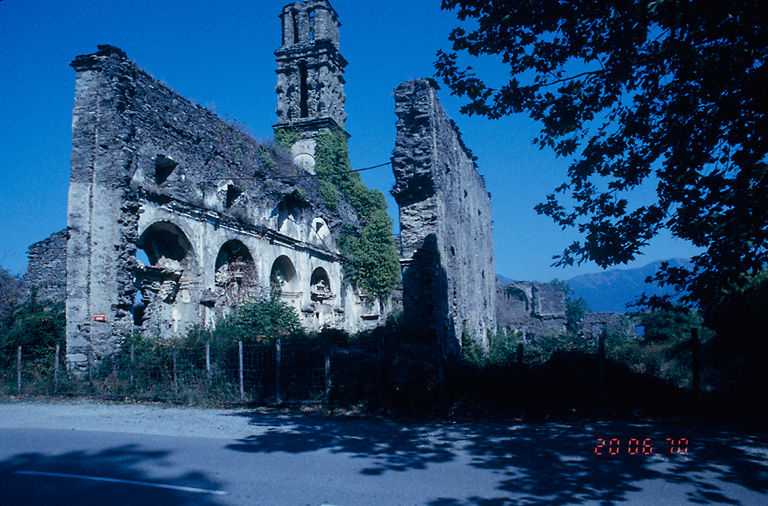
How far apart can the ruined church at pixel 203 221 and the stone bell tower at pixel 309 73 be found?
865cm

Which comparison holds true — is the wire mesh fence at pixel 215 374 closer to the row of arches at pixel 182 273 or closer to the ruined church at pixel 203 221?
the ruined church at pixel 203 221

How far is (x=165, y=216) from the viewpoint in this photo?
1588cm

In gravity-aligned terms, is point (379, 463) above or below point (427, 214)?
below

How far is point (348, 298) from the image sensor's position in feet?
86.2

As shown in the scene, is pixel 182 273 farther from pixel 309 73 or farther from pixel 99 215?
pixel 309 73

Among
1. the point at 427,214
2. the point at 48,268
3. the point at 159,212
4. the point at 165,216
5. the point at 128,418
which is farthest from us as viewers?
the point at 48,268

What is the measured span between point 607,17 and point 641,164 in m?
2.23

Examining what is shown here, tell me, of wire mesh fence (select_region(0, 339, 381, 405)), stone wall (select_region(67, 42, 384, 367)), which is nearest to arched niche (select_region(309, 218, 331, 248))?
stone wall (select_region(67, 42, 384, 367))

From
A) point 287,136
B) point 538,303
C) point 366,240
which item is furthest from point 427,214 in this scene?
point 538,303

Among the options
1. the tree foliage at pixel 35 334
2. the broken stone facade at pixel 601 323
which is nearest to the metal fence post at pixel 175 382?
the tree foliage at pixel 35 334

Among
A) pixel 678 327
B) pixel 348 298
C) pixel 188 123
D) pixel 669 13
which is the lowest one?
pixel 678 327

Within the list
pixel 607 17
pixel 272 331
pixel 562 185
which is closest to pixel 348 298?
pixel 272 331

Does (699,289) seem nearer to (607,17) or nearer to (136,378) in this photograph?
(607,17)

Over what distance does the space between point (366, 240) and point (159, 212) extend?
41.8ft
